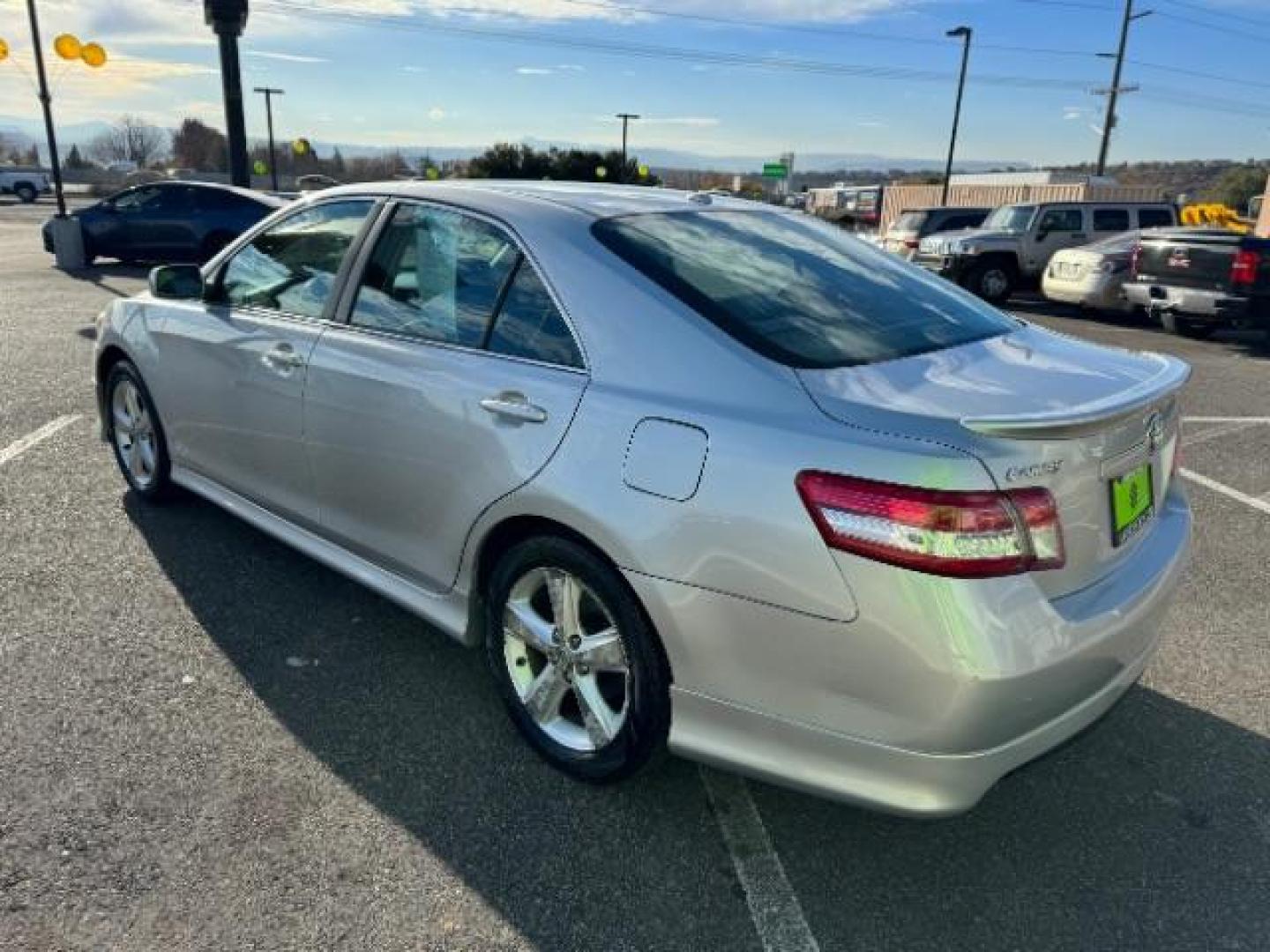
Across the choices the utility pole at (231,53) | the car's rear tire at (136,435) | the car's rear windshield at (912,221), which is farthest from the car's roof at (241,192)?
the car's rear windshield at (912,221)

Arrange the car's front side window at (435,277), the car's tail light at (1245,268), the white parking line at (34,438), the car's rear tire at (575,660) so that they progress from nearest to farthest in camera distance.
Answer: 1. the car's rear tire at (575,660)
2. the car's front side window at (435,277)
3. the white parking line at (34,438)
4. the car's tail light at (1245,268)

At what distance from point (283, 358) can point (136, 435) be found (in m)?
1.77

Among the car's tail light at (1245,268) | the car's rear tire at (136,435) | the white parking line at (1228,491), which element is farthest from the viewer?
the car's tail light at (1245,268)

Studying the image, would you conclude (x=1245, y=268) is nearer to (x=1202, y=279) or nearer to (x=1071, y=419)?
(x=1202, y=279)

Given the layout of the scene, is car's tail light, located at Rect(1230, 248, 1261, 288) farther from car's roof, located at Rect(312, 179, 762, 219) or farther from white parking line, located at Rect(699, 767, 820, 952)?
white parking line, located at Rect(699, 767, 820, 952)

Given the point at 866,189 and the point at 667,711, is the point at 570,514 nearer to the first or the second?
the point at 667,711

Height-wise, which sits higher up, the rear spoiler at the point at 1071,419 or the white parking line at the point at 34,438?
the rear spoiler at the point at 1071,419

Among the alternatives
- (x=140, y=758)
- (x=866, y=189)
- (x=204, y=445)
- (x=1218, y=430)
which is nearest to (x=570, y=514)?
(x=140, y=758)

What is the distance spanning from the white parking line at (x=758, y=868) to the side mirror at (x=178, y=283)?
2.92 metres

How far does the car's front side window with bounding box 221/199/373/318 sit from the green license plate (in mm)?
2579

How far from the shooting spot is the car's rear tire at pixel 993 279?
1648cm

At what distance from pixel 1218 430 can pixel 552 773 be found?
6.45m

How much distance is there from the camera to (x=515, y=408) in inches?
104

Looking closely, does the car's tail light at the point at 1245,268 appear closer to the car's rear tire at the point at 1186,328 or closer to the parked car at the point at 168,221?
the car's rear tire at the point at 1186,328
